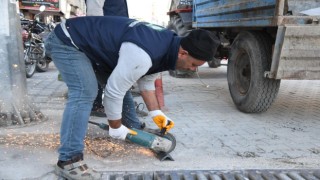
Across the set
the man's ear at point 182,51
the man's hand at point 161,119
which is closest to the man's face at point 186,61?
the man's ear at point 182,51

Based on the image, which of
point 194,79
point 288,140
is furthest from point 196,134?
point 194,79

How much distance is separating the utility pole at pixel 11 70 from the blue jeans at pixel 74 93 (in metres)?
1.38

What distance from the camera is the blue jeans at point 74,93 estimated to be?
8.44 ft

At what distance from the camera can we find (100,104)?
4465 millimetres

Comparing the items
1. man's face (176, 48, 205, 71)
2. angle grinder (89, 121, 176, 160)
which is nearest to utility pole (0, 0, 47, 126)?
angle grinder (89, 121, 176, 160)

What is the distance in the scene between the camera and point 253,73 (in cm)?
433

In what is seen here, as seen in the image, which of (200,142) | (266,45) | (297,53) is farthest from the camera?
(266,45)

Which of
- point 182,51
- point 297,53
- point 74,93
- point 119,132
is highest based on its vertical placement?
point 182,51

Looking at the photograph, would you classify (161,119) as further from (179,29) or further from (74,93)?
(179,29)

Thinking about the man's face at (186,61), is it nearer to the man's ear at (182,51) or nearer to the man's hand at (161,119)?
the man's ear at (182,51)

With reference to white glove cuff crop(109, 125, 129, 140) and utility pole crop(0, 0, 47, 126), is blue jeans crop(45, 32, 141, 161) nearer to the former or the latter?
white glove cuff crop(109, 125, 129, 140)

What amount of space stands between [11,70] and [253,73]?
2817mm

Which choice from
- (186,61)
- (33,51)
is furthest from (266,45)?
(33,51)

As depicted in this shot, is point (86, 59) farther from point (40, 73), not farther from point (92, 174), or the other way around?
point (40, 73)
